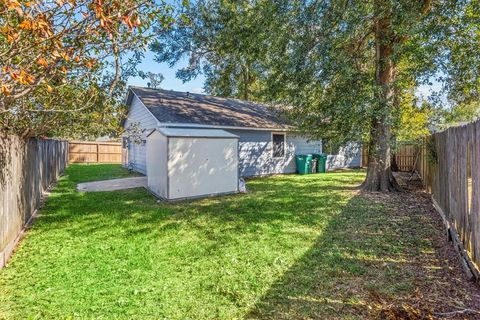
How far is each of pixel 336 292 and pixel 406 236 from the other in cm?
253

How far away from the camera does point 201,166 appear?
8500 millimetres

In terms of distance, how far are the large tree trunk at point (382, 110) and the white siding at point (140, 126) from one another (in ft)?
27.7

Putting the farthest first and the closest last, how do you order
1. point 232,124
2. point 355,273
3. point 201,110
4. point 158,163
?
point 201,110 → point 232,124 → point 158,163 → point 355,273

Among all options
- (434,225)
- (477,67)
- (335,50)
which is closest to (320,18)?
(335,50)

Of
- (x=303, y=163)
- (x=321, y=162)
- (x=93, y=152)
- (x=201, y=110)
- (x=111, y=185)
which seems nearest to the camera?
(x=111, y=185)

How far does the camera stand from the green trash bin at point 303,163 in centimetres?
1456

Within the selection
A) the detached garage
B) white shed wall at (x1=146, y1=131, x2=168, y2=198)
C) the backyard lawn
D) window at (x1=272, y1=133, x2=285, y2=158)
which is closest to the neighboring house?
window at (x1=272, y1=133, x2=285, y2=158)

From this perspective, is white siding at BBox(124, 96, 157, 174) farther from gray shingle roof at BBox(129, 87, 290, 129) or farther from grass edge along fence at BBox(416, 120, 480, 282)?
grass edge along fence at BBox(416, 120, 480, 282)

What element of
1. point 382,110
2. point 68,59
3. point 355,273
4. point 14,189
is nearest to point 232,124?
point 382,110

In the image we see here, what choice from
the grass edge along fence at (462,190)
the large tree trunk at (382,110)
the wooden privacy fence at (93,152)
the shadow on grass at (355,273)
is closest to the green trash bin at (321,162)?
the large tree trunk at (382,110)

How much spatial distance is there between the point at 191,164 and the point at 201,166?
34cm

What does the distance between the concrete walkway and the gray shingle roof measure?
2.64 m

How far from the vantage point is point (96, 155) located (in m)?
21.9

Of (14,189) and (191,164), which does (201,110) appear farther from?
(14,189)
